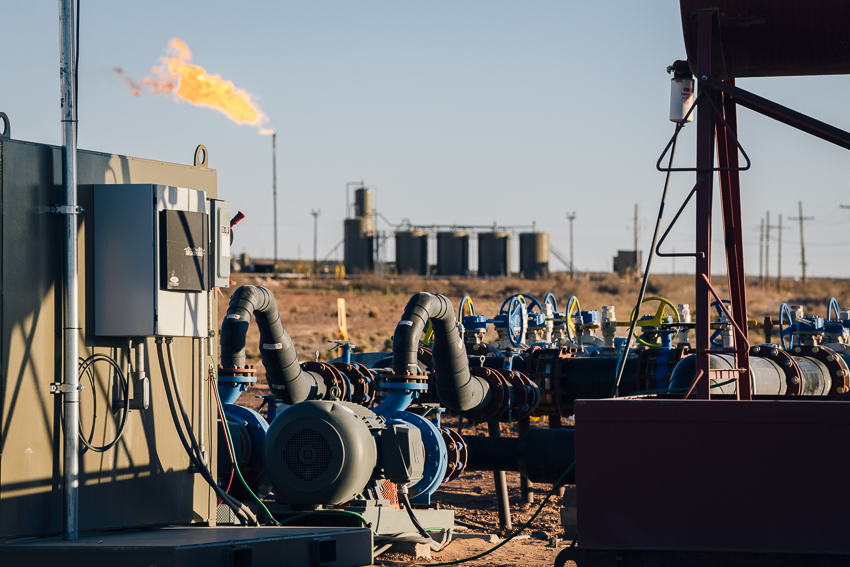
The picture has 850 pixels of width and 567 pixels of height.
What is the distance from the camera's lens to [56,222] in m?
6.52

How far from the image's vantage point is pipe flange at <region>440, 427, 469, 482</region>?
427 inches

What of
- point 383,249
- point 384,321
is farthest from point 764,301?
point 384,321

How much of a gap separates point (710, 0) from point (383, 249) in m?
65.5

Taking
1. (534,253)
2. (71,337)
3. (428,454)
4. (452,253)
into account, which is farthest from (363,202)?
(71,337)

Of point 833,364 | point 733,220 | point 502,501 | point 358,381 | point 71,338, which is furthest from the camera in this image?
point 833,364

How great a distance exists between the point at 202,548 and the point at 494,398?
7.01m

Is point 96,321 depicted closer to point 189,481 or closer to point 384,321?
point 189,481

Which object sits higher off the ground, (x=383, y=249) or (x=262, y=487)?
(x=383, y=249)

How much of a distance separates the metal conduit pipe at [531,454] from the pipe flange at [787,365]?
136 inches

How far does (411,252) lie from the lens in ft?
236

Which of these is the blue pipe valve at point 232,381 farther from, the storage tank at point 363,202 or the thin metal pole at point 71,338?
the storage tank at point 363,202

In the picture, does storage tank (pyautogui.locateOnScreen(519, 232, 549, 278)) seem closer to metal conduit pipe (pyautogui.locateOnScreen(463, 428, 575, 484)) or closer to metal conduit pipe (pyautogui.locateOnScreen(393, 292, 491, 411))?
metal conduit pipe (pyautogui.locateOnScreen(393, 292, 491, 411))

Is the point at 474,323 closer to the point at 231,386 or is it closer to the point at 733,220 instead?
the point at 231,386

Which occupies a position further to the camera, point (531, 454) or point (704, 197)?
point (531, 454)
